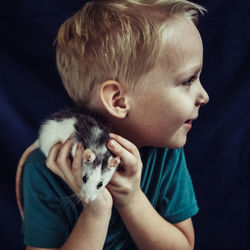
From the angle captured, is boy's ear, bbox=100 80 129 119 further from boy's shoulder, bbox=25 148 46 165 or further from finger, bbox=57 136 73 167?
boy's shoulder, bbox=25 148 46 165

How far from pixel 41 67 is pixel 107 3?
693 millimetres

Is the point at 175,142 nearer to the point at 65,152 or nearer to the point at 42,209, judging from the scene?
the point at 65,152

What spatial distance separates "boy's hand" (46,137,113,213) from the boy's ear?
136 mm

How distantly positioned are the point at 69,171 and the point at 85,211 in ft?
0.43

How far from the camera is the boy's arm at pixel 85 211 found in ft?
3.05

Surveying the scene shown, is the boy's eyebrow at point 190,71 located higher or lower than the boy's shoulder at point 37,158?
higher

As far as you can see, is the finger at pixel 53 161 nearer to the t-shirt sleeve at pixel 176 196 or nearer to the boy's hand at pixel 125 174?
the boy's hand at pixel 125 174

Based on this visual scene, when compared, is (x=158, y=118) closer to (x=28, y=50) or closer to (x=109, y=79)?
(x=109, y=79)

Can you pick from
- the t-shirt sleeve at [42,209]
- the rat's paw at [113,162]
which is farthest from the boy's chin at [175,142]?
the t-shirt sleeve at [42,209]

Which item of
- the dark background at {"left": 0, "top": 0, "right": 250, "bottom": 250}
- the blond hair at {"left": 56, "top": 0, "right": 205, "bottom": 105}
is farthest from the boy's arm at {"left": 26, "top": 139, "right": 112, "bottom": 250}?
the dark background at {"left": 0, "top": 0, "right": 250, "bottom": 250}

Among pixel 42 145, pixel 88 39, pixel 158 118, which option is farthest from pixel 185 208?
pixel 88 39

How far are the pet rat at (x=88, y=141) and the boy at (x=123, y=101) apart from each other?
28 mm

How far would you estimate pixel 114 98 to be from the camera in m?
0.96

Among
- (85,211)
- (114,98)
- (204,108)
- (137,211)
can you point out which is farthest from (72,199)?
(204,108)
